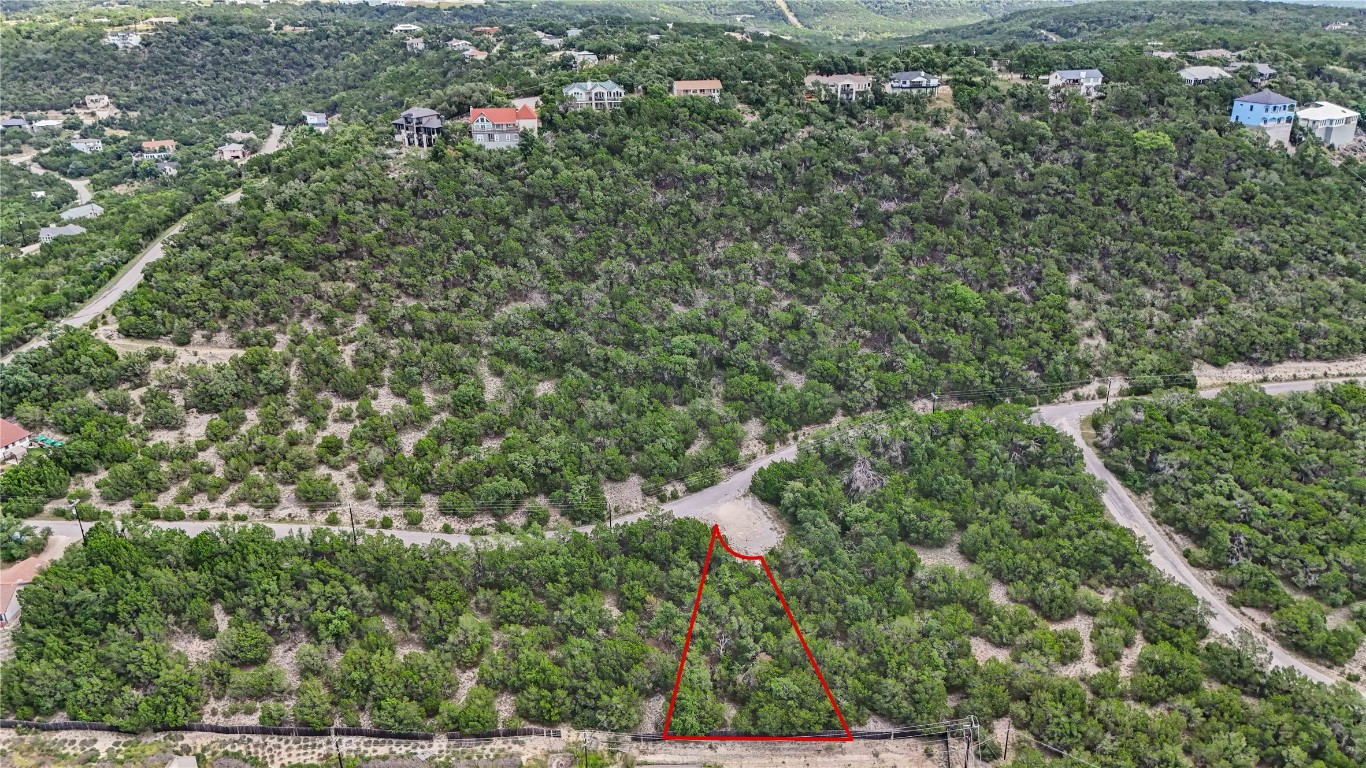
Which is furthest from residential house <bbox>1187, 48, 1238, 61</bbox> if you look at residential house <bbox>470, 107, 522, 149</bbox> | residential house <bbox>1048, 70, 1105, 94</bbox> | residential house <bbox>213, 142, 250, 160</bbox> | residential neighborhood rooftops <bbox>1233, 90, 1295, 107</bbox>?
residential house <bbox>213, 142, 250, 160</bbox>

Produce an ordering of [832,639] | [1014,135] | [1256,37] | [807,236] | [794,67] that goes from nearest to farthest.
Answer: [832,639], [807,236], [1014,135], [794,67], [1256,37]

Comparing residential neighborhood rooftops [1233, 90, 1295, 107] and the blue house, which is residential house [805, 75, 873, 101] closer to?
the blue house

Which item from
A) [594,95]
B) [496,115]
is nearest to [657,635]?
[496,115]

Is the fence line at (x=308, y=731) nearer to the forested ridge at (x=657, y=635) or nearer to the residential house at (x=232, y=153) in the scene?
the forested ridge at (x=657, y=635)

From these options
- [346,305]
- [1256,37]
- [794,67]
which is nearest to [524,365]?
[346,305]

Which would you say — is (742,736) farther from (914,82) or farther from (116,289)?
(914,82)

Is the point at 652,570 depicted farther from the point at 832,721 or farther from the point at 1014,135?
the point at 1014,135

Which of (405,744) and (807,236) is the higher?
(807,236)
